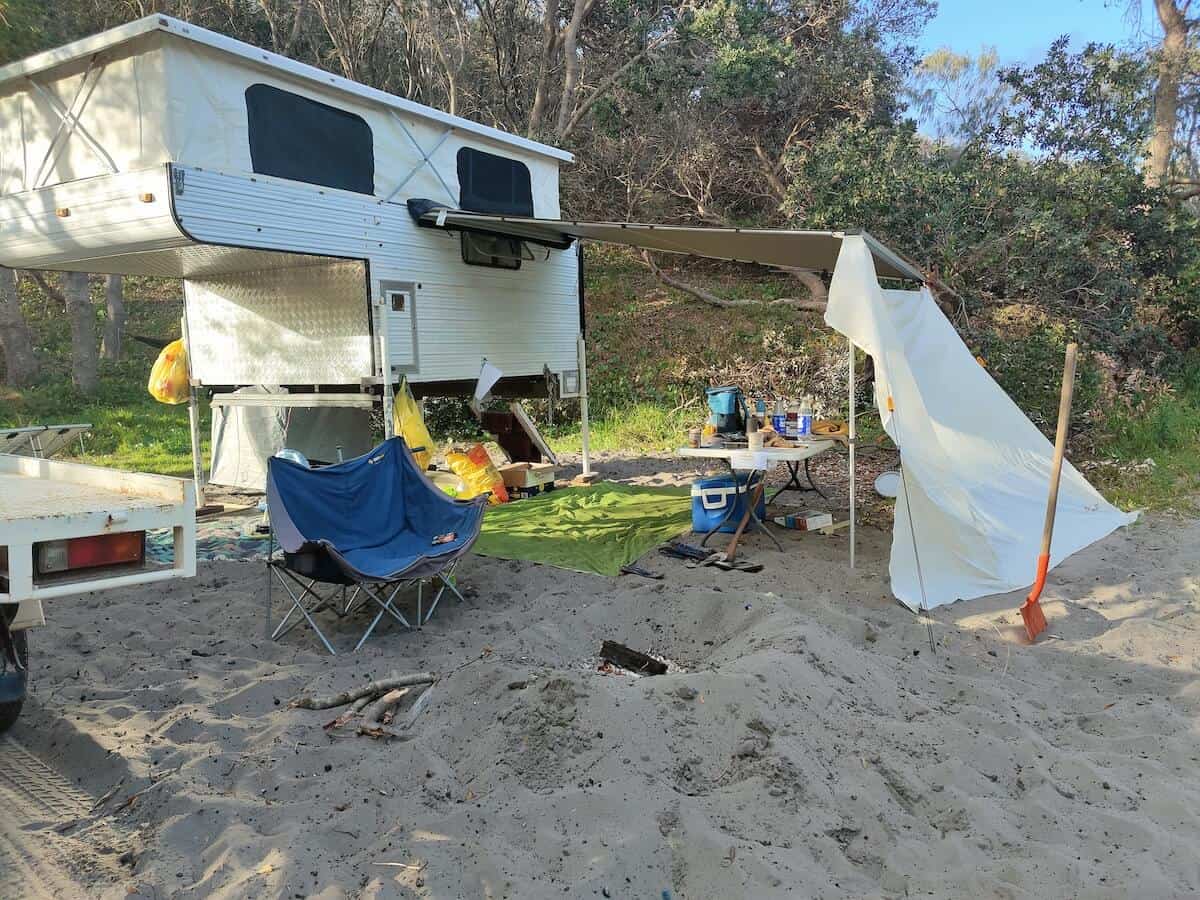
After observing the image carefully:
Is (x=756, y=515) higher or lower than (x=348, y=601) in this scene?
higher

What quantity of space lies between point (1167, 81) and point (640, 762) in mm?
14544

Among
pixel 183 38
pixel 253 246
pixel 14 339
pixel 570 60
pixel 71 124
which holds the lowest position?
pixel 253 246

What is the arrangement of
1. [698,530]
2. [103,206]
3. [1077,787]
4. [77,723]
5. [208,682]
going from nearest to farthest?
1. [1077,787]
2. [77,723]
3. [208,682]
4. [103,206]
5. [698,530]

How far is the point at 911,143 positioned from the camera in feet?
35.1

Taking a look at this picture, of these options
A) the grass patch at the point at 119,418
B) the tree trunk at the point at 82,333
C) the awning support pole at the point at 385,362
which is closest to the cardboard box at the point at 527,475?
the awning support pole at the point at 385,362

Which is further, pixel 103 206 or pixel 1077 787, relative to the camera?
pixel 103 206

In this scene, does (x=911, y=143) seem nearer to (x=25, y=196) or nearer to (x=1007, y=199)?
(x=1007, y=199)

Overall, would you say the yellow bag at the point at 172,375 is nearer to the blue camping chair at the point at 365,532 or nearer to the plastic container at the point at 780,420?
the blue camping chair at the point at 365,532

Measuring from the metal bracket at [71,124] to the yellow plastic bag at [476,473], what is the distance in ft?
12.2

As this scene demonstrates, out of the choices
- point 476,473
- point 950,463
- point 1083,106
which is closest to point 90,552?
point 950,463

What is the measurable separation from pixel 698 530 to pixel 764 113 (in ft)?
34.2

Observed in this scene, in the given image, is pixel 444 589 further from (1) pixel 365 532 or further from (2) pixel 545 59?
(2) pixel 545 59

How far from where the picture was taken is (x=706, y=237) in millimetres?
6082

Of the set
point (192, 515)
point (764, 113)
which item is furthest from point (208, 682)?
point (764, 113)
